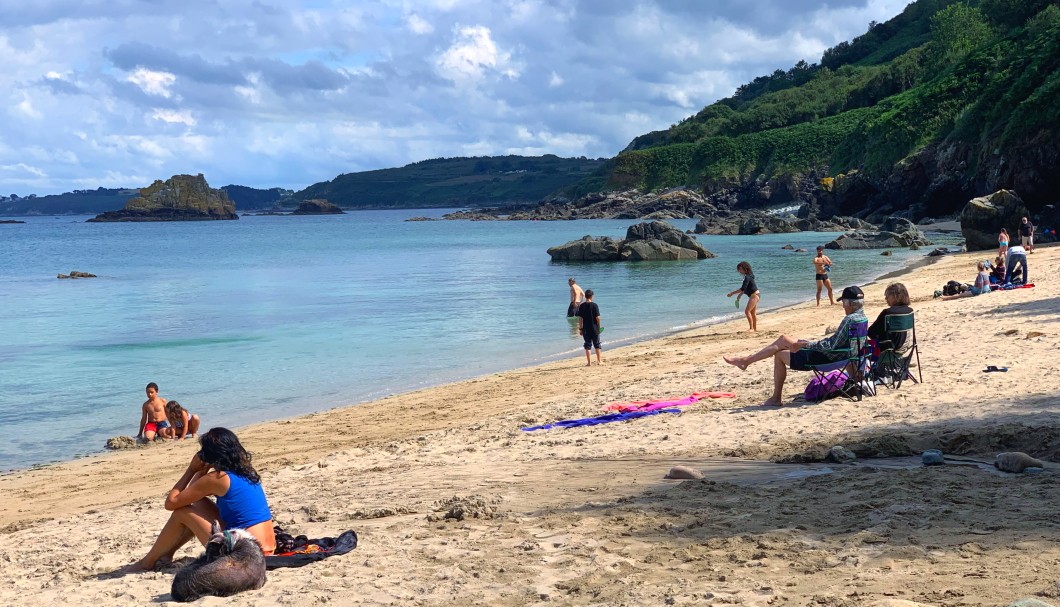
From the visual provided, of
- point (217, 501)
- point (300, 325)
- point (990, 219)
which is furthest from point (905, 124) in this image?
point (217, 501)

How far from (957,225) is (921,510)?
56.2 m

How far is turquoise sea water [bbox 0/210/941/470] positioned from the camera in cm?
1617

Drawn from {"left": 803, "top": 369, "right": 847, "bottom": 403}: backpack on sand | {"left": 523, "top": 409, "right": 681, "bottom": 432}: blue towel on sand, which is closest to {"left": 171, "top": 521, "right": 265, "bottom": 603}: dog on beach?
{"left": 523, "top": 409, "right": 681, "bottom": 432}: blue towel on sand

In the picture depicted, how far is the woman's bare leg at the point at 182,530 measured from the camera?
20.2 feet

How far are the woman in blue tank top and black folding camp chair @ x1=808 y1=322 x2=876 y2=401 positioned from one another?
583cm

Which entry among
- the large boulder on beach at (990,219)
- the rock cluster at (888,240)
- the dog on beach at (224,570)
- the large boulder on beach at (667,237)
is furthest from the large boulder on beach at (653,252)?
the dog on beach at (224,570)

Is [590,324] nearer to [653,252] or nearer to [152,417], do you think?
[152,417]

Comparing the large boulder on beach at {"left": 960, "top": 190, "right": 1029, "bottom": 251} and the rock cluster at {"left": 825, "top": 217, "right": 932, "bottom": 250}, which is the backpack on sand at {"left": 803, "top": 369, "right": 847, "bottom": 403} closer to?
the large boulder on beach at {"left": 960, "top": 190, "right": 1029, "bottom": 251}

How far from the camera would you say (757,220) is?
69.7m

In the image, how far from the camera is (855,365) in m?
9.73

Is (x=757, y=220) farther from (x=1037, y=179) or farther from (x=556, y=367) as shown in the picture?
(x=556, y=367)

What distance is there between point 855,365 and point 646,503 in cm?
394

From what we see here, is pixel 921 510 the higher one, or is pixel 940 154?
pixel 940 154

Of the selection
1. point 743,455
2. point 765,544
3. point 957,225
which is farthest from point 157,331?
point 957,225
